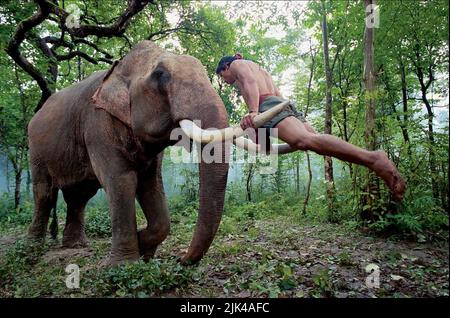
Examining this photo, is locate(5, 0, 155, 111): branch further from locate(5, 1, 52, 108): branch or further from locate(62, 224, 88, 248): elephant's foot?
locate(62, 224, 88, 248): elephant's foot

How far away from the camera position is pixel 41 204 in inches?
270

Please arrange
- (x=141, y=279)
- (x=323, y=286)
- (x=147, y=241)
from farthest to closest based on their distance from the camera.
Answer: (x=147, y=241)
(x=141, y=279)
(x=323, y=286)

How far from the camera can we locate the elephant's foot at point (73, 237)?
282 inches

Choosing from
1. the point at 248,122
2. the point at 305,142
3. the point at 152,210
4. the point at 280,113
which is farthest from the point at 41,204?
the point at 305,142

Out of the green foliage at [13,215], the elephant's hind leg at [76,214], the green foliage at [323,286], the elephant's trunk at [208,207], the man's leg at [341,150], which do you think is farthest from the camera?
the green foliage at [13,215]

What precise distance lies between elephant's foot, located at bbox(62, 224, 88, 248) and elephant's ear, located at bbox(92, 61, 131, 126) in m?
3.29

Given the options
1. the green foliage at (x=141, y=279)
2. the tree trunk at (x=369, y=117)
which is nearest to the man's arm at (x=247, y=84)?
the green foliage at (x=141, y=279)

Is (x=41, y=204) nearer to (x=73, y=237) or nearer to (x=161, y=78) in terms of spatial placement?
(x=73, y=237)

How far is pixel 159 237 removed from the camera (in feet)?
17.4

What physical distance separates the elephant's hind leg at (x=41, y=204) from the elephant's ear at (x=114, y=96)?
267 centimetres

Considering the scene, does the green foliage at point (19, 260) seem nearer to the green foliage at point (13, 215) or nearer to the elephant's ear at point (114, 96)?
the elephant's ear at point (114, 96)

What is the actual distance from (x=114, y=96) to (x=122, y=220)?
1.73m
